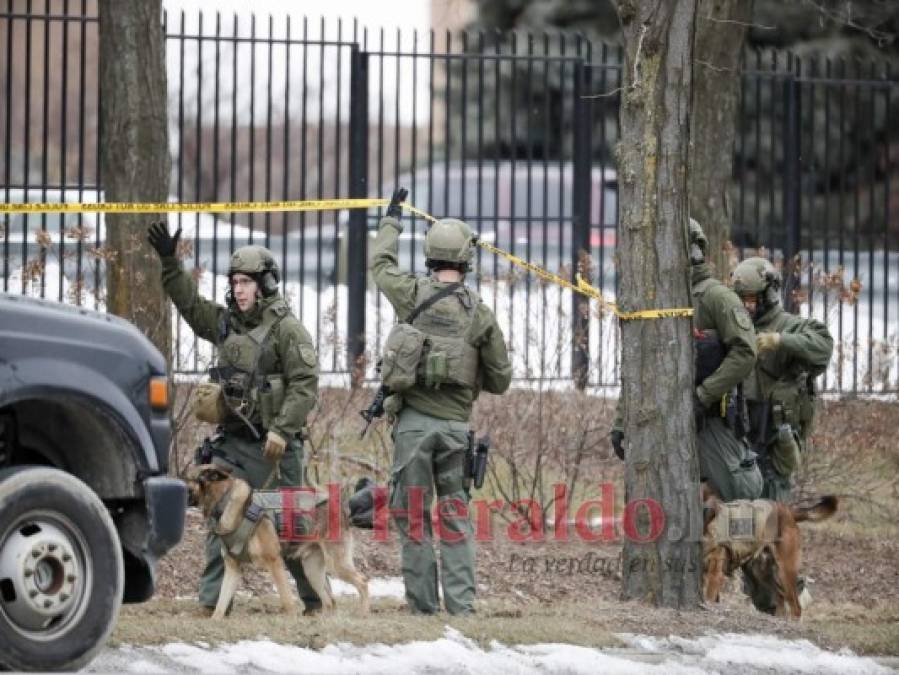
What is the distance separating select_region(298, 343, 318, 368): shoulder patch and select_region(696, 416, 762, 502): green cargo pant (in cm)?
216

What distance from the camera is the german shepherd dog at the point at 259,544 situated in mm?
9125

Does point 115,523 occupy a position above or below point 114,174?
below

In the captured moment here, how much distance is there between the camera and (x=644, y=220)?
30.8 feet

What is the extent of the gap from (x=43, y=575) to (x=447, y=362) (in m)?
2.87

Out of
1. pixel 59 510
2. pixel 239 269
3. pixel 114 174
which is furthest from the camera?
pixel 114 174

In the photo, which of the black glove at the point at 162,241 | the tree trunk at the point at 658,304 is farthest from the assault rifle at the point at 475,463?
the black glove at the point at 162,241

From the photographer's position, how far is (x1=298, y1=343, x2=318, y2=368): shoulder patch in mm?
9383

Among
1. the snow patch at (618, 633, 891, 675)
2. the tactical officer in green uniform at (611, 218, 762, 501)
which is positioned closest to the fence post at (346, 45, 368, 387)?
the tactical officer in green uniform at (611, 218, 762, 501)

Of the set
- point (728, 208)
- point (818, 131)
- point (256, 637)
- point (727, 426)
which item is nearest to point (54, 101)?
point (818, 131)

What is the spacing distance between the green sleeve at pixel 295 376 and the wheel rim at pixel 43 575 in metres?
2.63

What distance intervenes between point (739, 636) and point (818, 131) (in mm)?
16491

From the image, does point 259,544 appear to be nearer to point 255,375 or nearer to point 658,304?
point 255,375

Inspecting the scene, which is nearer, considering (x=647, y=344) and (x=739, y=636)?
(x=739, y=636)

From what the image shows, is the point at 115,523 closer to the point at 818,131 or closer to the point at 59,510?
the point at 59,510
